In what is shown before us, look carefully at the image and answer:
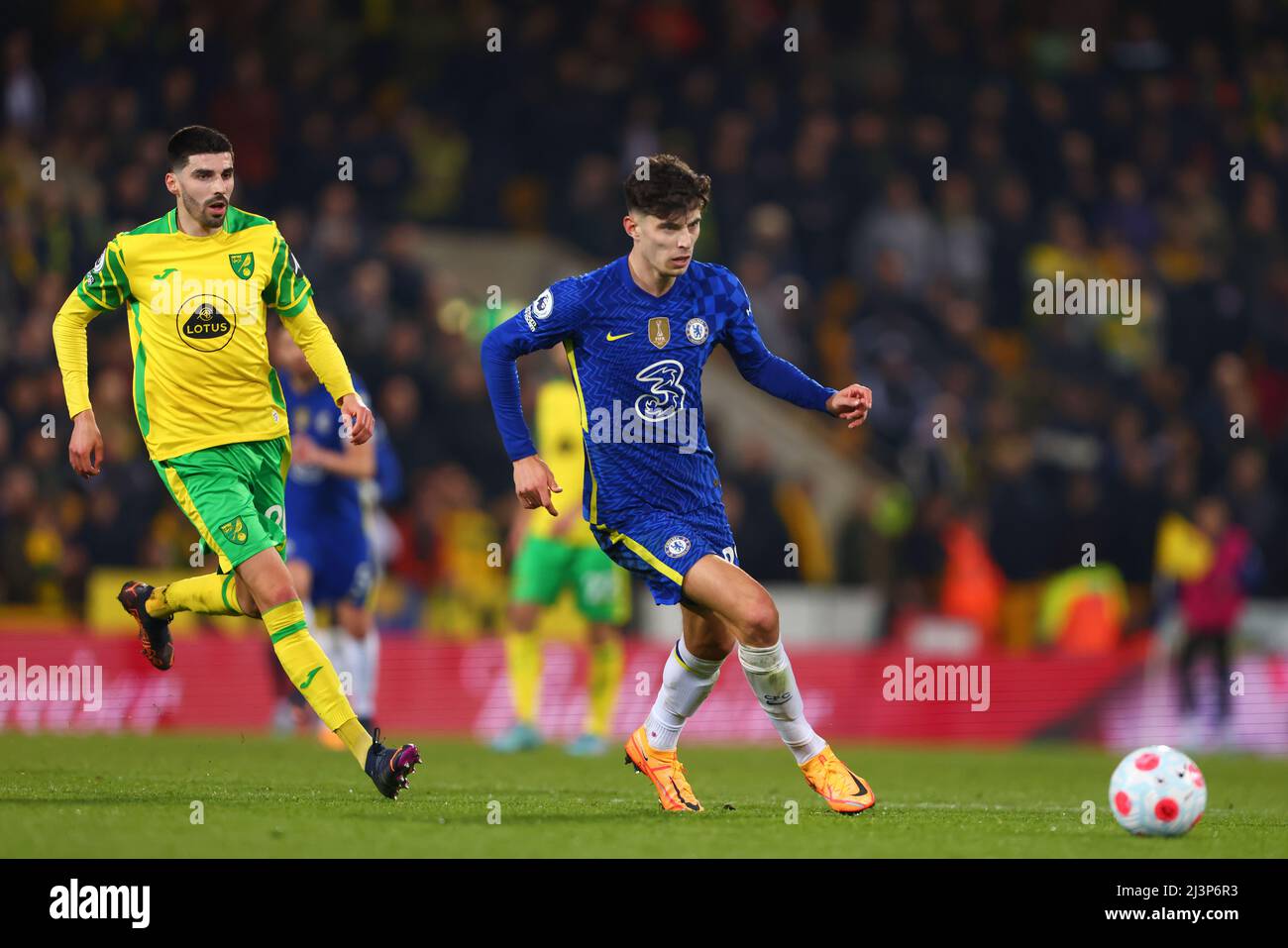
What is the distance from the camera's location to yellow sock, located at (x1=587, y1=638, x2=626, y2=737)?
12.3m

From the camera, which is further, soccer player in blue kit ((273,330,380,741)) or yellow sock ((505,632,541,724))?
yellow sock ((505,632,541,724))

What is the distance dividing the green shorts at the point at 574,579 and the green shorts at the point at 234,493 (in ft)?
13.9

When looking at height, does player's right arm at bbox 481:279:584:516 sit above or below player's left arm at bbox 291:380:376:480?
above

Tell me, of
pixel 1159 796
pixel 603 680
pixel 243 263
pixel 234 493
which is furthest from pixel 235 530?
pixel 603 680

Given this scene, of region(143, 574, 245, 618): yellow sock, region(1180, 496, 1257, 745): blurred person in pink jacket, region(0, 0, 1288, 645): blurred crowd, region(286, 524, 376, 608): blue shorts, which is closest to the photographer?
region(143, 574, 245, 618): yellow sock

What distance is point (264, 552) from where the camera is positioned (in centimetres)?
758

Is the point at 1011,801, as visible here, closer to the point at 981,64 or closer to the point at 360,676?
the point at 360,676

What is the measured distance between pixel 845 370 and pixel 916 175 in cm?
307

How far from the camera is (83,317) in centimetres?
782

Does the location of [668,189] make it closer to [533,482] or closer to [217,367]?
[533,482]

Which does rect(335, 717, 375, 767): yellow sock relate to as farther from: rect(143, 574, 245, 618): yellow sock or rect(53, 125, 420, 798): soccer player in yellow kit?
rect(143, 574, 245, 618): yellow sock

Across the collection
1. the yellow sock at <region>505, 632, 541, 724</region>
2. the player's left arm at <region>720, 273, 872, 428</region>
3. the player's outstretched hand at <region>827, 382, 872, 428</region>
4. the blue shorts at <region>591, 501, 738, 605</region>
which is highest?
the player's left arm at <region>720, 273, 872, 428</region>

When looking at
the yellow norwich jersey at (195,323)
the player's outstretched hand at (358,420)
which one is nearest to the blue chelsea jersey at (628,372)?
the player's outstretched hand at (358,420)

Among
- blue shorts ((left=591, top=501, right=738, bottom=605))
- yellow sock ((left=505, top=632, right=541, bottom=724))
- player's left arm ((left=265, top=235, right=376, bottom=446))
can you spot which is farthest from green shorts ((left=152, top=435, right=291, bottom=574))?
yellow sock ((left=505, top=632, right=541, bottom=724))
